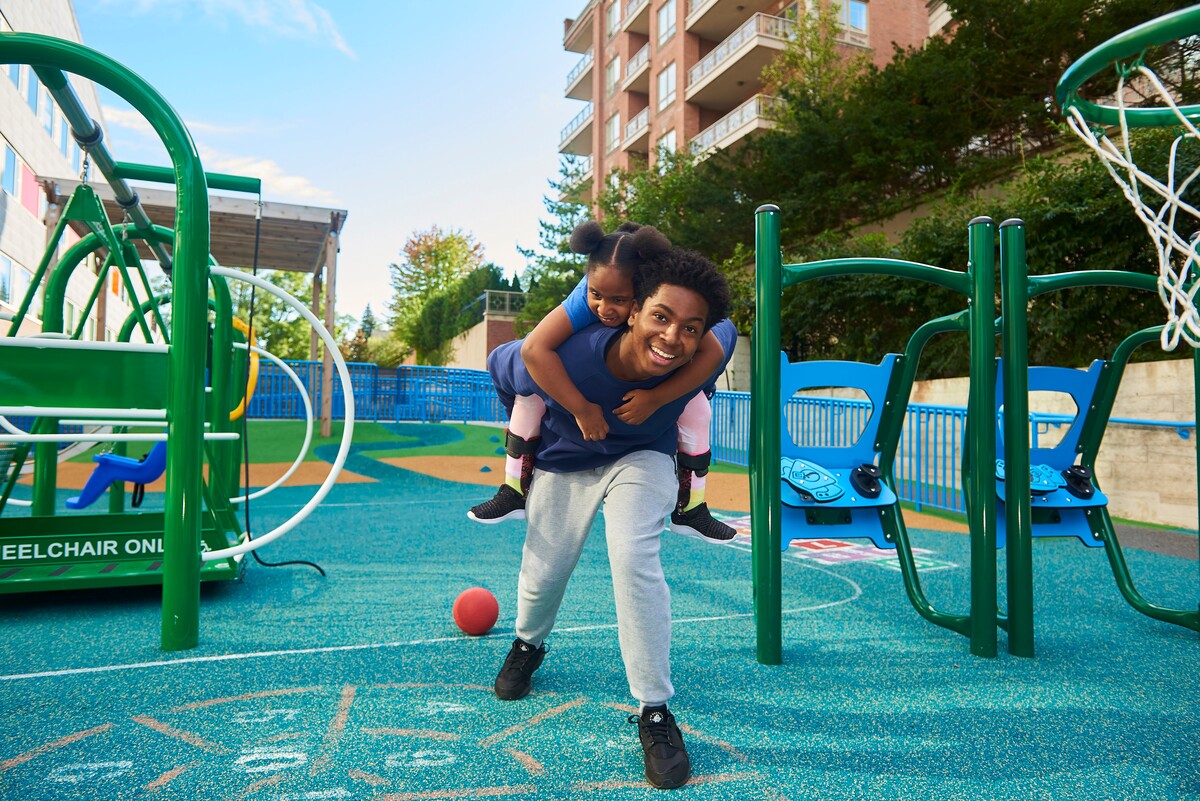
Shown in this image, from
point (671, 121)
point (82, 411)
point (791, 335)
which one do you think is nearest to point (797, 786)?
point (82, 411)

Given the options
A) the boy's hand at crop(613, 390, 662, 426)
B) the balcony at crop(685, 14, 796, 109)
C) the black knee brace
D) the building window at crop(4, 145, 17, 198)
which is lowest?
the black knee brace

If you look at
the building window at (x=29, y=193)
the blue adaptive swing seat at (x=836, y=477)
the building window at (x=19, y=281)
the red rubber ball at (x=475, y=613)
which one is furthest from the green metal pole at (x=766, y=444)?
the building window at (x=29, y=193)

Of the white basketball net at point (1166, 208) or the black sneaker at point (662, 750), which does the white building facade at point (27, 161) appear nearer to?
the black sneaker at point (662, 750)

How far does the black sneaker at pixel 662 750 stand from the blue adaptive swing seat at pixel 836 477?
139cm

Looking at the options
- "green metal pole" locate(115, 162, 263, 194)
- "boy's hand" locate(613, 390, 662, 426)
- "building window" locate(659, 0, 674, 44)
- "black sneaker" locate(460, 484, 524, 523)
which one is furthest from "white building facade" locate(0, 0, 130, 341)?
"building window" locate(659, 0, 674, 44)

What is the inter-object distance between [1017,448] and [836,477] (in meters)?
0.82

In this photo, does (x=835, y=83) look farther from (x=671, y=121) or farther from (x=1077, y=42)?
(x=671, y=121)

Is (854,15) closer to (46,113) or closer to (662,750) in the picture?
(46,113)

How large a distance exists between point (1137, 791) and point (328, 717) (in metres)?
2.48

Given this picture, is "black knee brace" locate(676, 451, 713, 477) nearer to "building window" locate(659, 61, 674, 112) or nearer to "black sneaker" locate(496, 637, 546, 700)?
"black sneaker" locate(496, 637, 546, 700)

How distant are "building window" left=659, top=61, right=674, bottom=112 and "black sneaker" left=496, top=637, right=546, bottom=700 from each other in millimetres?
29381

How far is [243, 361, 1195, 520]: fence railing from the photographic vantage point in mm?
8812

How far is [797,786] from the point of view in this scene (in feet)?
7.08

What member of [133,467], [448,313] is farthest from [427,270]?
[133,467]
